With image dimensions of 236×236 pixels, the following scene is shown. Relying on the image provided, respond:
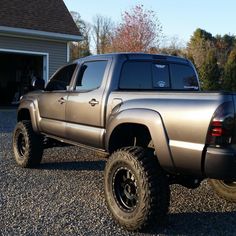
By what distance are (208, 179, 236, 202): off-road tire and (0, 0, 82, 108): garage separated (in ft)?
43.6

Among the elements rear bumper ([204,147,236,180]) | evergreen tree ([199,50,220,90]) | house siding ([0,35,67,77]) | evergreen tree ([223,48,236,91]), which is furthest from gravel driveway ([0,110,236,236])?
evergreen tree ([223,48,236,91])

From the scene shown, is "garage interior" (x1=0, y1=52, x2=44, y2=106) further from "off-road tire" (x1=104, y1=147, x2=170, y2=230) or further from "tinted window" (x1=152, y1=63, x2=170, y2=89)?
"off-road tire" (x1=104, y1=147, x2=170, y2=230)

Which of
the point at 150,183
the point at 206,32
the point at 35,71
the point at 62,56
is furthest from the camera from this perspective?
the point at 206,32

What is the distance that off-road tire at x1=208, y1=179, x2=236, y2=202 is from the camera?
5321 mm

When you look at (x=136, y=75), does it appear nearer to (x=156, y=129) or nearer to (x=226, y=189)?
(x=156, y=129)

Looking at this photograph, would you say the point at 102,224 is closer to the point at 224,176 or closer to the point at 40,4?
the point at 224,176

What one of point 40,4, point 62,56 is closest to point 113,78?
point 62,56

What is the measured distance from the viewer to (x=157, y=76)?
18.4ft

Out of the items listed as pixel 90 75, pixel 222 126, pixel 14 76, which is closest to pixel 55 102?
pixel 90 75

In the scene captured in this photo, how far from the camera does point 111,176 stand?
4727mm

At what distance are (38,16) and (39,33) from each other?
1.45 meters

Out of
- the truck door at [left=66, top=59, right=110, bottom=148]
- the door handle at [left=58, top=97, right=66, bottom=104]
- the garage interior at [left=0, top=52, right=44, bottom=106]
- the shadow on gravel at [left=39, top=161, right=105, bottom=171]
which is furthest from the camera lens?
the garage interior at [left=0, top=52, right=44, bottom=106]

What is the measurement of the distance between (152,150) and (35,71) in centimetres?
1756

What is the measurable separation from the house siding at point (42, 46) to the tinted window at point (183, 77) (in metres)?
12.7
